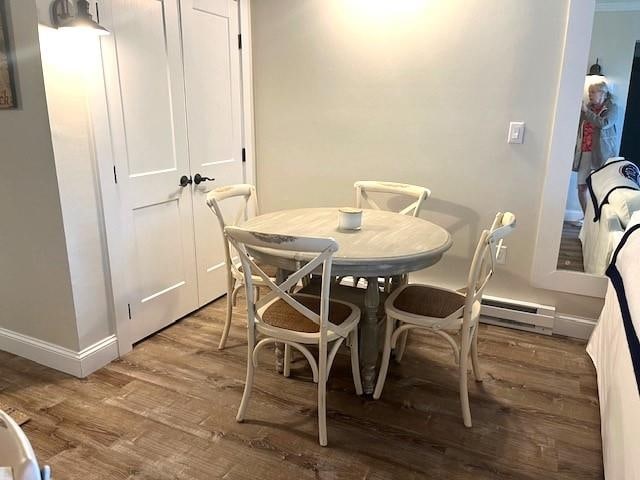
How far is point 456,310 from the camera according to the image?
2045 mm

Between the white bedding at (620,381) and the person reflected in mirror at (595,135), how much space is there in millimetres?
451

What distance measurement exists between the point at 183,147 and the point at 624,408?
7.99 feet

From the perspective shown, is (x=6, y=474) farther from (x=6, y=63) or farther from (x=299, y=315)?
(x=6, y=63)

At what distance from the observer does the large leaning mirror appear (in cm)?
254

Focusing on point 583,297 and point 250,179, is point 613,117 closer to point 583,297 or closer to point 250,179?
point 583,297

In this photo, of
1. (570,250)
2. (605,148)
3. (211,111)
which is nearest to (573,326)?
(570,250)

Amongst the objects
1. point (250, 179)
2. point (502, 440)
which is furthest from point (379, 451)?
point (250, 179)

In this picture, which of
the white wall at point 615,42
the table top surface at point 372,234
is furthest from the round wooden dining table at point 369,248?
the white wall at point 615,42

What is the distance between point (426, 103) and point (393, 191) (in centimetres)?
57

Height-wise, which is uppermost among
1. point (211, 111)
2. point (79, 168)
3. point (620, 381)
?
point (211, 111)

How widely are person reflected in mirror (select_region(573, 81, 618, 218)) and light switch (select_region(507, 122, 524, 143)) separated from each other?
1.00ft

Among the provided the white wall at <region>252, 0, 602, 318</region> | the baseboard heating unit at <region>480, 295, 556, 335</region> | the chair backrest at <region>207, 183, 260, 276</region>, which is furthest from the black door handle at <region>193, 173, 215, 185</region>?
the baseboard heating unit at <region>480, 295, 556, 335</region>

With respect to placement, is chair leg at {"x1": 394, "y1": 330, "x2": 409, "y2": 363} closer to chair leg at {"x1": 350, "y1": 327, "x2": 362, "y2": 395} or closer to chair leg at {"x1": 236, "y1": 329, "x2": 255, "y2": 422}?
chair leg at {"x1": 350, "y1": 327, "x2": 362, "y2": 395}

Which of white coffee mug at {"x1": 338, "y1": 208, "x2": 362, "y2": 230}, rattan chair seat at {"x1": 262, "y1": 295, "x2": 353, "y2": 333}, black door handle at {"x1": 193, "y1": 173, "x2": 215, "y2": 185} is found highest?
black door handle at {"x1": 193, "y1": 173, "x2": 215, "y2": 185}
